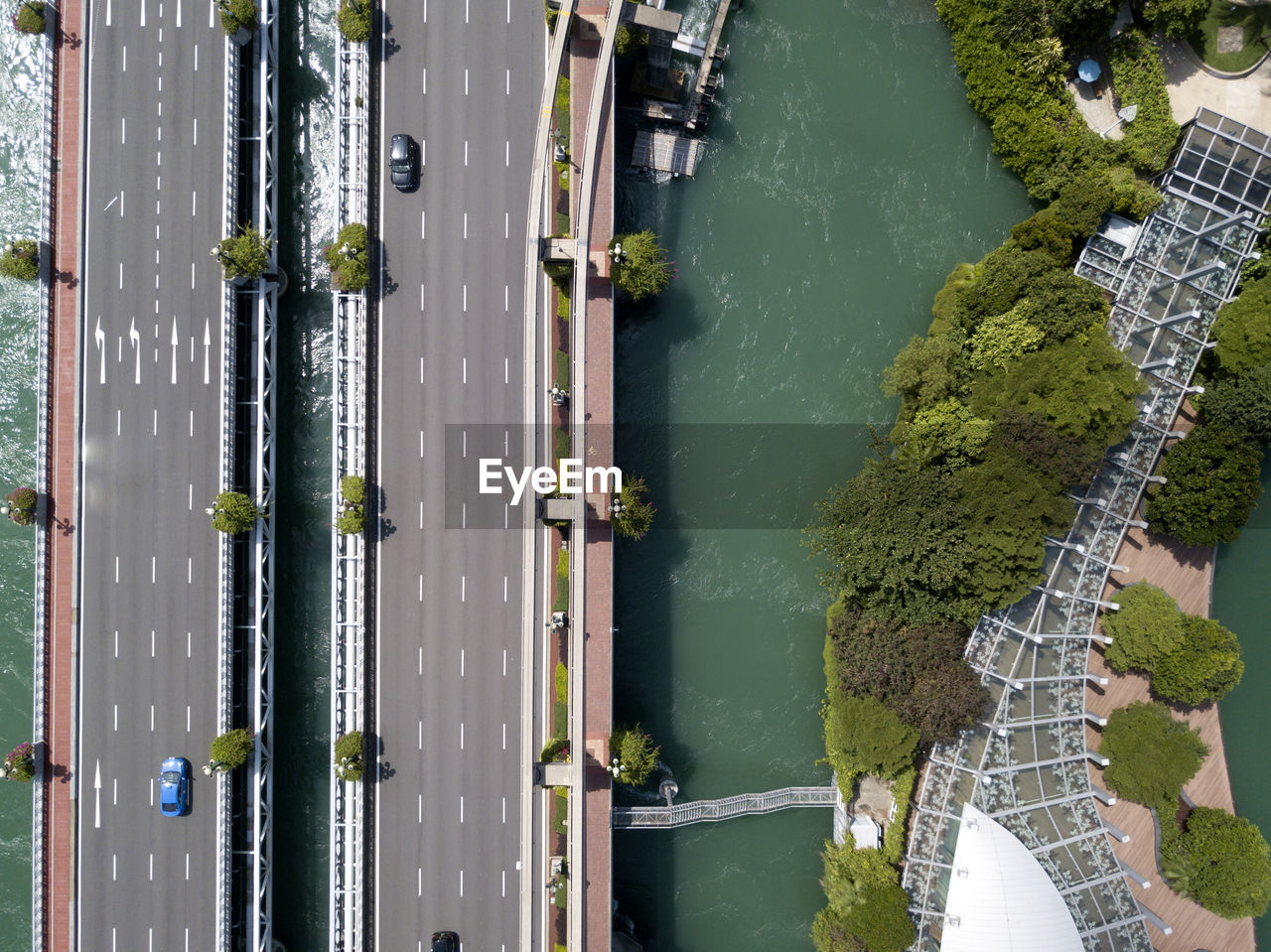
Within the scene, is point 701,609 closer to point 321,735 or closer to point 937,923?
point 937,923

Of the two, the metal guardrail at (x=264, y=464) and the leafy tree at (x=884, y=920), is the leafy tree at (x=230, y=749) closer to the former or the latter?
the metal guardrail at (x=264, y=464)

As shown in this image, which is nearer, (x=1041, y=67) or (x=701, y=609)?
(x=1041, y=67)

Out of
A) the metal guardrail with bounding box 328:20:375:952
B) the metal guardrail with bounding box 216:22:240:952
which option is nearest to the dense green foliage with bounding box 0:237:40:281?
the metal guardrail with bounding box 216:22:240:952

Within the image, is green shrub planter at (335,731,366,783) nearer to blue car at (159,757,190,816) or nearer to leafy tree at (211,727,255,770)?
leafy tree at (211,727,255,770)

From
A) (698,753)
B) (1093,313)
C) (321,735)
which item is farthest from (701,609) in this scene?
(1093,313)

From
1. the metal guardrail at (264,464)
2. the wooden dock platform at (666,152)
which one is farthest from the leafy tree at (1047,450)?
the metal guardrail at (264,464)
